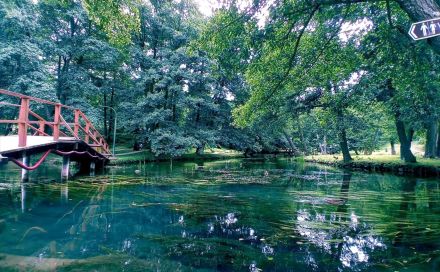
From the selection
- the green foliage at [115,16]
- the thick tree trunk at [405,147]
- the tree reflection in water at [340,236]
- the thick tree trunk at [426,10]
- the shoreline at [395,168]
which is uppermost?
the green foliage at [115,16]

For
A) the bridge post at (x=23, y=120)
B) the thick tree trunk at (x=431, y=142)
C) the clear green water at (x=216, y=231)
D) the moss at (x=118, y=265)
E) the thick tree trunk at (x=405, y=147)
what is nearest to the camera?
the moss at (x=118, y=265)

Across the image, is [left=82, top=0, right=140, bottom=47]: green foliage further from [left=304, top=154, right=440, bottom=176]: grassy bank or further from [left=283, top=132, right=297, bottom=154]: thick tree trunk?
[left=283, top=132, right=297, bottom=154]: thick tree trunk

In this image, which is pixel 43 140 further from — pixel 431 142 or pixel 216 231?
pixel 431 142

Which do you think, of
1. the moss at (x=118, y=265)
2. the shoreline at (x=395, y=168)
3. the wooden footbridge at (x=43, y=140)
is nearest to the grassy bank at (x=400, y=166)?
the shoreline at (x=395, y=168)

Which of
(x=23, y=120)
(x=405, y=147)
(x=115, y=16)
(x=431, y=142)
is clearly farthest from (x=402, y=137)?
(x=23, y=120)

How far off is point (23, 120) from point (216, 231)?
6.45 metres

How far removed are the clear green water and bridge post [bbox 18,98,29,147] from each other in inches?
59.0

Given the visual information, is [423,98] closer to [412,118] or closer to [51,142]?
[412,118]

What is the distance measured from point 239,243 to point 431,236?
3082 millimetres

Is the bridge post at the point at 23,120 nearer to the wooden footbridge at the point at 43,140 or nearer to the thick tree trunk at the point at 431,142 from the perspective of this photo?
the wooden footbridge at the point at 43,140

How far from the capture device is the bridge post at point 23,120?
27.1 feet

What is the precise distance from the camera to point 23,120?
8289 mm

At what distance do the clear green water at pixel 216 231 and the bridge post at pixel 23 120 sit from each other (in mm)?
1500

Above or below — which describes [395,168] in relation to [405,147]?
below
